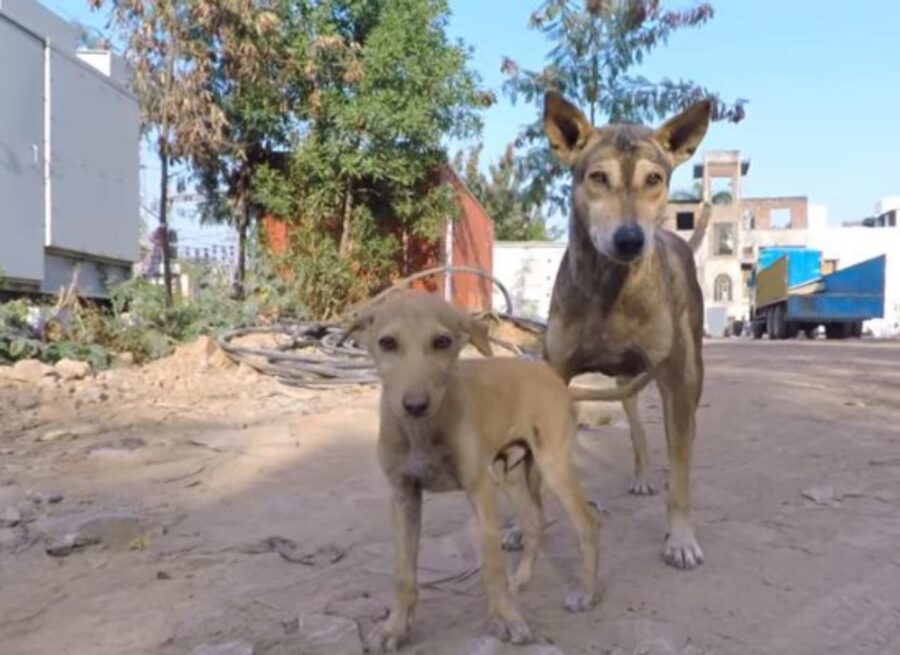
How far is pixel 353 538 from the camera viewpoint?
12.6 feet

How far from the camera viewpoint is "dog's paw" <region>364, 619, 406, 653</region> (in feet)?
9.08

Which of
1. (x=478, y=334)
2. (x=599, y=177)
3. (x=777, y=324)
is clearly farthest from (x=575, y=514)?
(x=777, y=324)

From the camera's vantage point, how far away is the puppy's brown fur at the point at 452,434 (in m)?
2.65

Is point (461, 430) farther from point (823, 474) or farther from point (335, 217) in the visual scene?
point (335, 217)

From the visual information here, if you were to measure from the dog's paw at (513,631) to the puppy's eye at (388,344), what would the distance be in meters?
0.89

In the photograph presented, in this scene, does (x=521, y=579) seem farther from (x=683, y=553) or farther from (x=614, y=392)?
(x=614, y=392)

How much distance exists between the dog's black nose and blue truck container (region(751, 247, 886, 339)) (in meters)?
24.4

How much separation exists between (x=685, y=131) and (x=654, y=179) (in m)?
0.43

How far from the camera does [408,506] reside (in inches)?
114

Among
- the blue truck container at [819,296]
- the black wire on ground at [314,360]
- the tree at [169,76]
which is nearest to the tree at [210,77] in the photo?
the tree at [169,76]

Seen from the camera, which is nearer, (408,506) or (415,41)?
(408,506)

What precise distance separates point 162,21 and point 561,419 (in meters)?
12.9

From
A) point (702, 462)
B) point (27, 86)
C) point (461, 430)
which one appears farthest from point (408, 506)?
point (27, 86)

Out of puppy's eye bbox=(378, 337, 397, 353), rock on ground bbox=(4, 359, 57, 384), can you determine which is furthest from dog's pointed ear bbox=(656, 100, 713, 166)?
rock on ground bbox=(4, 359, 57, 384)
